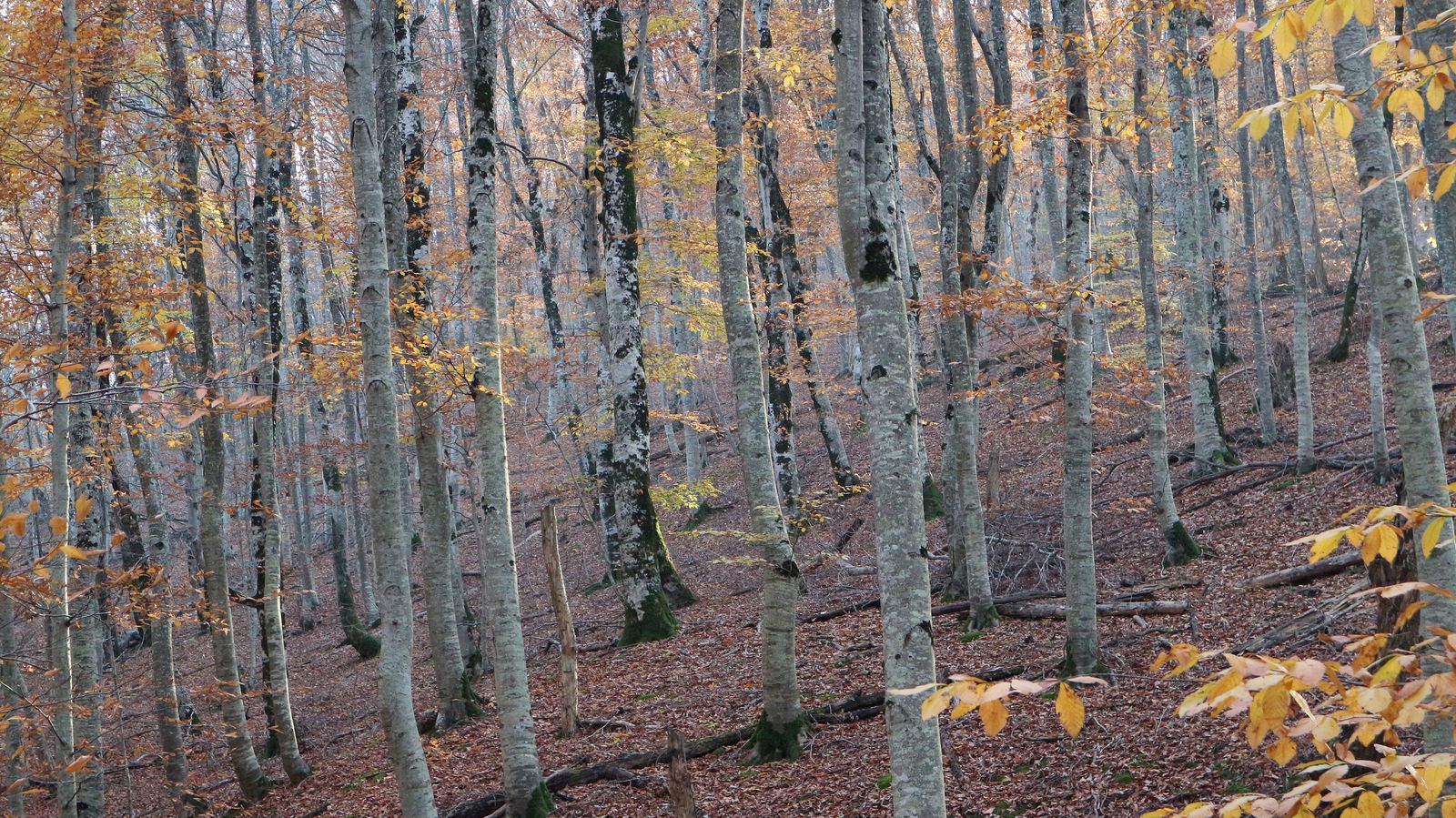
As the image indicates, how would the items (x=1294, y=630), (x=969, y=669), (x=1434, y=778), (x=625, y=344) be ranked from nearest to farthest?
(x=1434, y=778)
(x=1294, y=630)
(x=969, y=669)
(x=625, y=344)

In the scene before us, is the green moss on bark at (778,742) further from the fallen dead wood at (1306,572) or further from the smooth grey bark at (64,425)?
the smooth grey bark at (64,425)

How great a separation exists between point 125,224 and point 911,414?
12.4m

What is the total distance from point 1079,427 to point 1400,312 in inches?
136

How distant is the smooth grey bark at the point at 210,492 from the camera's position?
33.6 feet

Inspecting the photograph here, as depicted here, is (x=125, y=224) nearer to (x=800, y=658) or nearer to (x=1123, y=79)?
(x=800, y=658)

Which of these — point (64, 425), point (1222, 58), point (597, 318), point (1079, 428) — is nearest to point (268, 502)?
point (64, 425)

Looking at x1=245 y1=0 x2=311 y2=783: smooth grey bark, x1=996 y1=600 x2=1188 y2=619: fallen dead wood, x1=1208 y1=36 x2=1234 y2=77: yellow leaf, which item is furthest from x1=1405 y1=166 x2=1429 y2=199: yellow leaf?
x1=245 y1=0 x2=311 y2=783: smooth grey bark

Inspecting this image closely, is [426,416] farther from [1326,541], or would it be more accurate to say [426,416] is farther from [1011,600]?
[1326,541]

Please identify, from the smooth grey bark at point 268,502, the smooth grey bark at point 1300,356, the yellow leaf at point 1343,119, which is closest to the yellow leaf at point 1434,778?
the yellow leaf at point 1343,119

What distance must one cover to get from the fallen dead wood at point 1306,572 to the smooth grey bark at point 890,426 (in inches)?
245

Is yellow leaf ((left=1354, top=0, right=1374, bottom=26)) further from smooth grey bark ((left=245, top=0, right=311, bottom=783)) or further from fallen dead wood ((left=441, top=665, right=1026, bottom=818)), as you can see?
smooth grey bark ((left=245, top=0, right=311, bottom=783))

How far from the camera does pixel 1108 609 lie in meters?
9.72

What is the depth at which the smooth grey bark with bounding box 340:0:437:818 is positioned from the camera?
22.2ft

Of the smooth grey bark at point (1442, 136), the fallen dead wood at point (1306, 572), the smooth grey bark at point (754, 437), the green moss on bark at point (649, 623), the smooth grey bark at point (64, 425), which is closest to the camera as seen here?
the smooth grey bark at point (1442, 136)
